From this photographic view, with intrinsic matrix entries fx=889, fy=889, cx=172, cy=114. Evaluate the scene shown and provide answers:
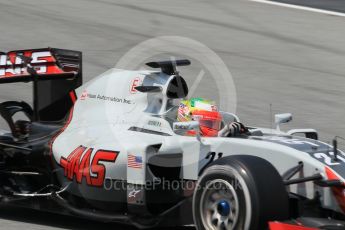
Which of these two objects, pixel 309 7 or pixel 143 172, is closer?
pixel 143 172

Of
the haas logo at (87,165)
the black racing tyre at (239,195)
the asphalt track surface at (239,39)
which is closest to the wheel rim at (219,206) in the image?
the black racing tyre at (239,195)

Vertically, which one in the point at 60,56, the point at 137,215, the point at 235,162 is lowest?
the point at 137,215

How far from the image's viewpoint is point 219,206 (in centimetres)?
727

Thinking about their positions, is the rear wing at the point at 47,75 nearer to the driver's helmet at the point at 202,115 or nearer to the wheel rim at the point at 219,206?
the driver's helmet at the point at 202,115

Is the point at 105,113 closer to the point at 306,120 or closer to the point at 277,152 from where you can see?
the point at 277,152

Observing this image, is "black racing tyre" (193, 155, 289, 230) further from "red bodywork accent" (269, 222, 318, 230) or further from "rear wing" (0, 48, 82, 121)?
"rear wing" (0, 48, 82, 121)

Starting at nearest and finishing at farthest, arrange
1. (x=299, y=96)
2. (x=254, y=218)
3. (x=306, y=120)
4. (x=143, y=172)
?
1. (x=254, y=218)
2. (x=143, y=172)
3. (x=306, y=120)
4. (x=299, y=96)

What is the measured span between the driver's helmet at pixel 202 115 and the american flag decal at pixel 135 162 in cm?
64

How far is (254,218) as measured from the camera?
6.88 metres

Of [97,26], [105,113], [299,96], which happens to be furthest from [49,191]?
[97,26]

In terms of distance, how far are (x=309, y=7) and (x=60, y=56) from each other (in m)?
11.5

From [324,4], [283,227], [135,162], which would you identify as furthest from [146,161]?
[324,4]

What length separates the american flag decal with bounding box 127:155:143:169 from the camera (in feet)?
26.2

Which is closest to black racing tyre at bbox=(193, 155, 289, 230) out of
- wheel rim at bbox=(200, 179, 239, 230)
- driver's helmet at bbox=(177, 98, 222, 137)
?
wheel rim at bbox=(200, 179, 239, 230)
